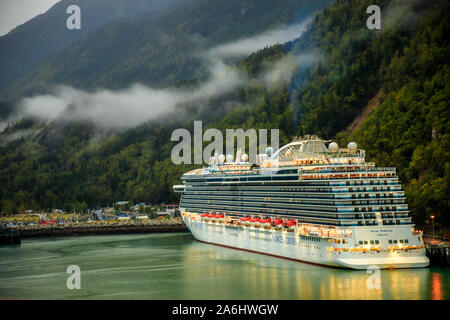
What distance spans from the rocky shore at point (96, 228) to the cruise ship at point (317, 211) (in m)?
29.5

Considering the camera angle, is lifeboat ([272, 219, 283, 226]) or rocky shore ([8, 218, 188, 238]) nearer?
lifeboat ([272, 219, 283, 226])

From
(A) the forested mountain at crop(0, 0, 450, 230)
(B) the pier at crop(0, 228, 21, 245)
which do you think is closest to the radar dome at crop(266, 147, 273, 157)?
(A) the forested mountain at crop(0, 0, 450, 230)

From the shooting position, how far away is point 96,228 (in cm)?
11150

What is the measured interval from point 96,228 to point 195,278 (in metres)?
59.2

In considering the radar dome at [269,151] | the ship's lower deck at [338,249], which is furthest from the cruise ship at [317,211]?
the radar dome at [269,151]

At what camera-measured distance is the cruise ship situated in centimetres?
5338

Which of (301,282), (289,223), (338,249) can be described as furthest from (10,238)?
(338,249)

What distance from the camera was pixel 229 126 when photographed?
573 ft

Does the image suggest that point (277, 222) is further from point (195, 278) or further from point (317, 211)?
point (195, 278)

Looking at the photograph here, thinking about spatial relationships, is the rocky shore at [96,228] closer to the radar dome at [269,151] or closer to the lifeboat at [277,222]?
the radar dome at [269,151]

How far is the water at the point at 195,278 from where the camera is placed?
47.5 metres

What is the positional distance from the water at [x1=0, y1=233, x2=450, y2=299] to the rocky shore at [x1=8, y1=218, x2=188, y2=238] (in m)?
30.2

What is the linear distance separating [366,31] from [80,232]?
72.6m

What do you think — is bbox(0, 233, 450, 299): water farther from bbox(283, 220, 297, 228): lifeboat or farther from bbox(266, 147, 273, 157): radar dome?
bbox(266, 147, 273, 157): radar dome
